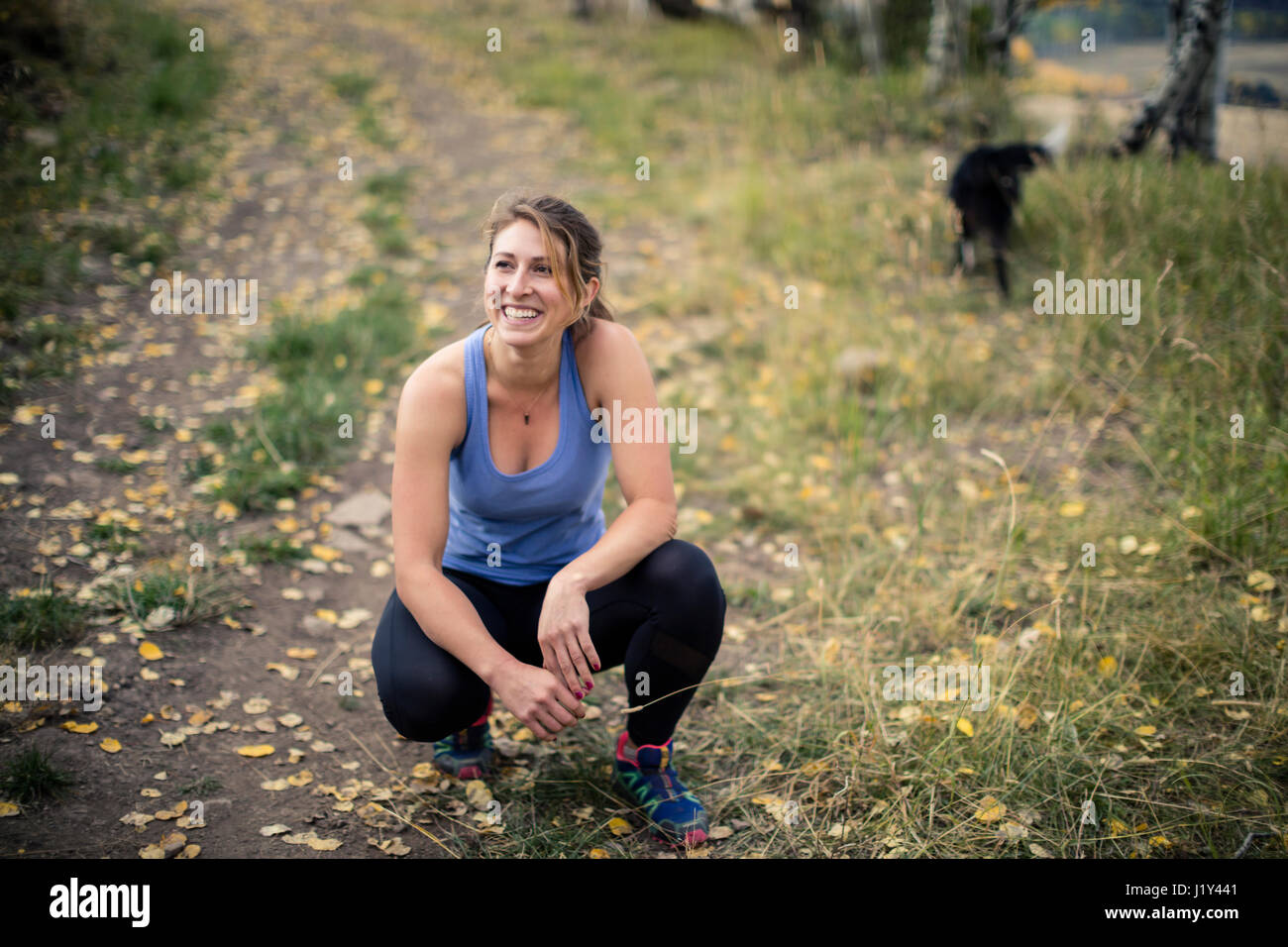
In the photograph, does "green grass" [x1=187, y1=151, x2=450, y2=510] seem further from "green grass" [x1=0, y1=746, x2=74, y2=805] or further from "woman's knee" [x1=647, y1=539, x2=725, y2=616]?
"woman's knee" [x1=647, y1=539, x2=725, y2=616]

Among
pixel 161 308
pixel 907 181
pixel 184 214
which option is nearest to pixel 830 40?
pixel 907 181

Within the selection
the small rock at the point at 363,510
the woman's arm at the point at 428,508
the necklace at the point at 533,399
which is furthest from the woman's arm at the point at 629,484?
the small rock at the point at 363,510

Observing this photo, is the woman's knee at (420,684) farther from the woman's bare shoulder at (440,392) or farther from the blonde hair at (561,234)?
the blonde hair at (561,234)

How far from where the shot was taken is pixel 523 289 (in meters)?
1.98

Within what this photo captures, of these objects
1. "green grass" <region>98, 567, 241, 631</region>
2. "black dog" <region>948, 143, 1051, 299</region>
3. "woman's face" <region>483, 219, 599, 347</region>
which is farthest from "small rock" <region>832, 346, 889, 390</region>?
"green grass" <region>98, 567, 241, 631</region>

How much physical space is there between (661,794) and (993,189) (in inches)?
163

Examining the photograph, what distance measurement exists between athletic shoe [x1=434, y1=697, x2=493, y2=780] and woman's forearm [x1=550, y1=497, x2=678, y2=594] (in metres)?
0.58

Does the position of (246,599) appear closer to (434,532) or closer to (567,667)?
(434,532)

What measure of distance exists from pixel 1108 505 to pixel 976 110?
15.5 feet

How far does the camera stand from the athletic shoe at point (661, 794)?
2.12 metres

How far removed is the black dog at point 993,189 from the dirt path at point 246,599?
188cm

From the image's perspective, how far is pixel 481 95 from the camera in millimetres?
9500

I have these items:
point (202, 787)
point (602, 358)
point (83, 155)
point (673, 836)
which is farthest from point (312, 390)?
point (83, 155)
